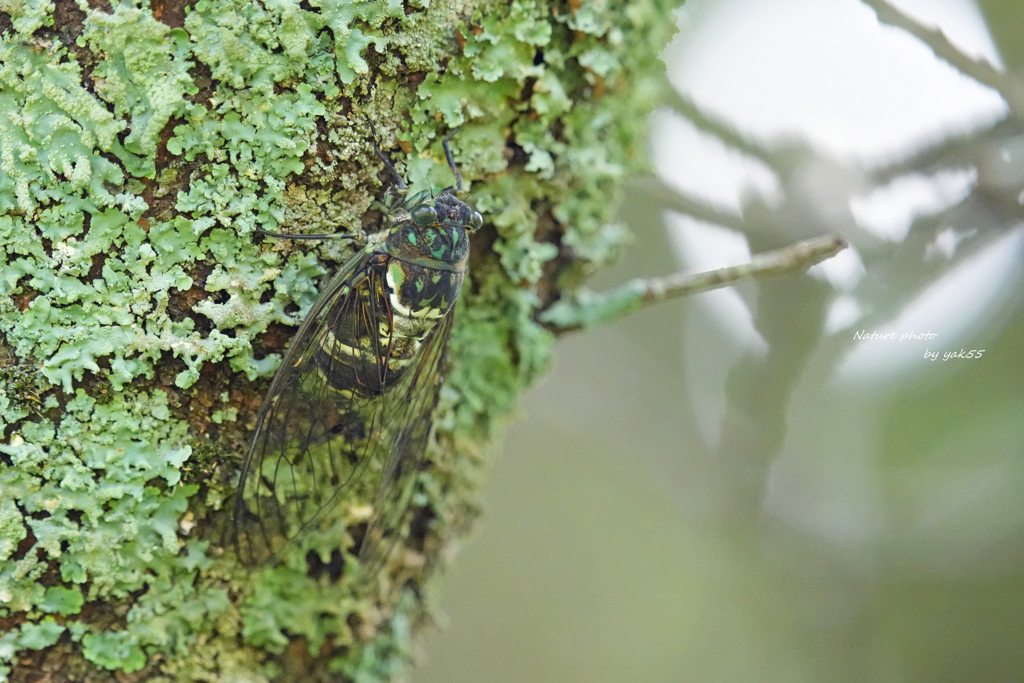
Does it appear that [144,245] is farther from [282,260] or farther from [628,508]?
[628,508]

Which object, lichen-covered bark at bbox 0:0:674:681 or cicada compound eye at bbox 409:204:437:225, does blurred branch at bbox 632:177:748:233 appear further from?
cicada compound eye at bbox 409:204:437:225

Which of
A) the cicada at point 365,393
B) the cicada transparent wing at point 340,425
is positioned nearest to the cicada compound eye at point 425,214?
the cicada at point 365,393

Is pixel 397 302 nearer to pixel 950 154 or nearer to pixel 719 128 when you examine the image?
pixel 719 128

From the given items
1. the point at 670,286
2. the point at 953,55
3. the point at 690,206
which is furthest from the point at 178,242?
the point at 953,55

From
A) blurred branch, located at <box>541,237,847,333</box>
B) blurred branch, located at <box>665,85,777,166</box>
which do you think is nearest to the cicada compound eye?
blurred branch, located at <box>541,237,847,333</box>

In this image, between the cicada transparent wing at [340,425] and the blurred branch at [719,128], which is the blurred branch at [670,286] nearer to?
the cicada transparent wing at [340,425]
